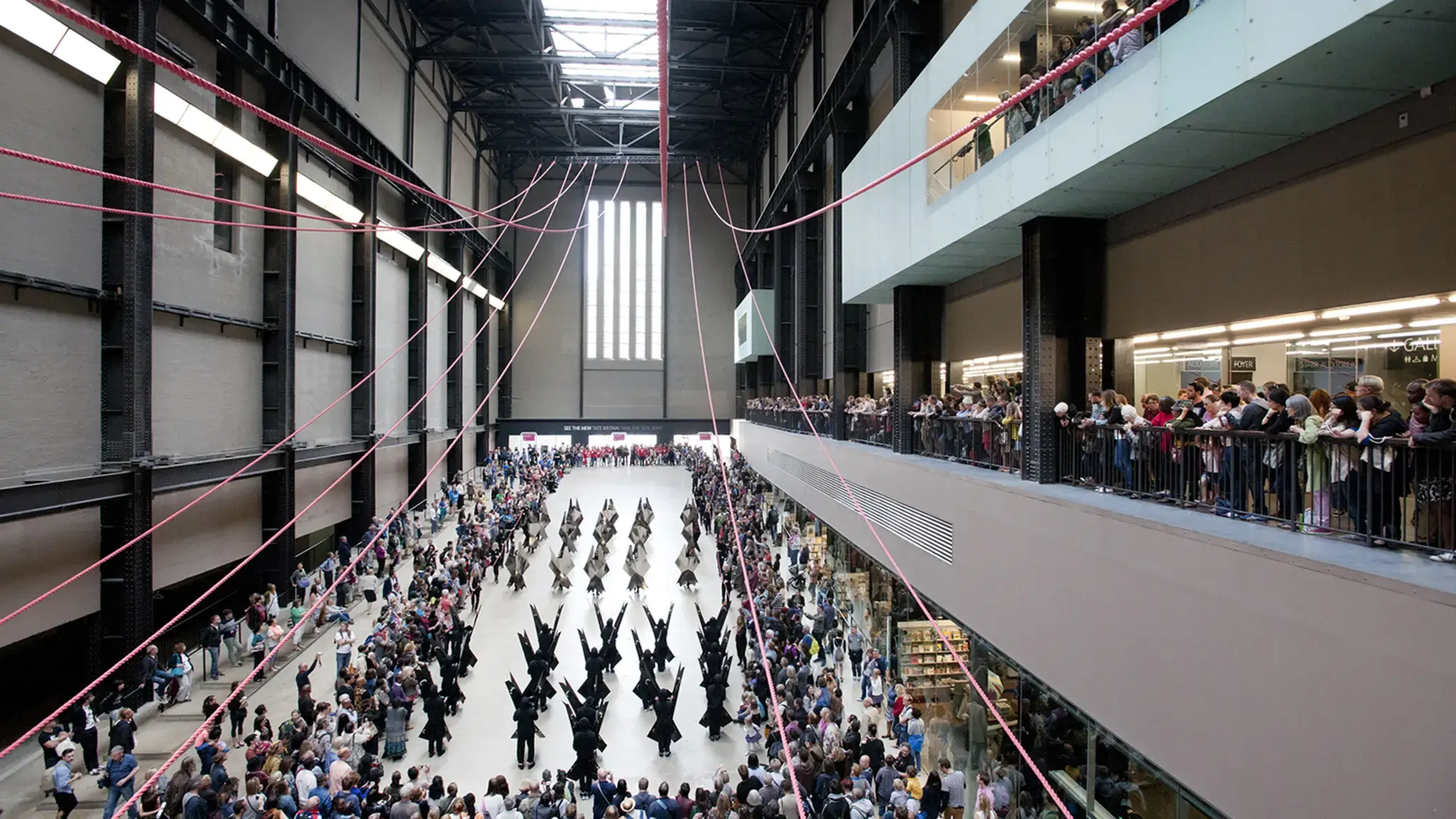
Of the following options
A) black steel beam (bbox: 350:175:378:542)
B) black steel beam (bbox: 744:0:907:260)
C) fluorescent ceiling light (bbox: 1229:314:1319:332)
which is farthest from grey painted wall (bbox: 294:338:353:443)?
fluorescent ceiling light (bbox: 1229:314:1319:332)

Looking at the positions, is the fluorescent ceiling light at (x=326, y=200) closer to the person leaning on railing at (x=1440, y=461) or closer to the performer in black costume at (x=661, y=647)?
the performer in black costume at (x=661, y=647)

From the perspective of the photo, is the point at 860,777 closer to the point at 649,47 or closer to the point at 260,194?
the point at 260,194

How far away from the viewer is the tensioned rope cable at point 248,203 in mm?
6016

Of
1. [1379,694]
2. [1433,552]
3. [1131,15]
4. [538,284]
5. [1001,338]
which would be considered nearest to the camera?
[1379,694]

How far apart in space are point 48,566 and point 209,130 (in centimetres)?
851

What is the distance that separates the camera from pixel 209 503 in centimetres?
1481

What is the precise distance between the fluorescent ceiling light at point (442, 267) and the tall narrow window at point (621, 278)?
12096 mm

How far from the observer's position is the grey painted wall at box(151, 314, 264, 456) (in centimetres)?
1340

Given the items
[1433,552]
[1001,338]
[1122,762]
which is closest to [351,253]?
[1001,338]

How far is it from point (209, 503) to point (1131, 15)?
17.0 m

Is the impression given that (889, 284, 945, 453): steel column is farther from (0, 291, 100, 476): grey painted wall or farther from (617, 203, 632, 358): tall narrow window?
(617, 203, 632, 358): tall narrow window

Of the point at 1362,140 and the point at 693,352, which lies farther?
the point at 693,352

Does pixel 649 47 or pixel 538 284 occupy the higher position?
pixel 649 47

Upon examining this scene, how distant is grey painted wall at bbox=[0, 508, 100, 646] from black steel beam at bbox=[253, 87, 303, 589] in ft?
16.6
